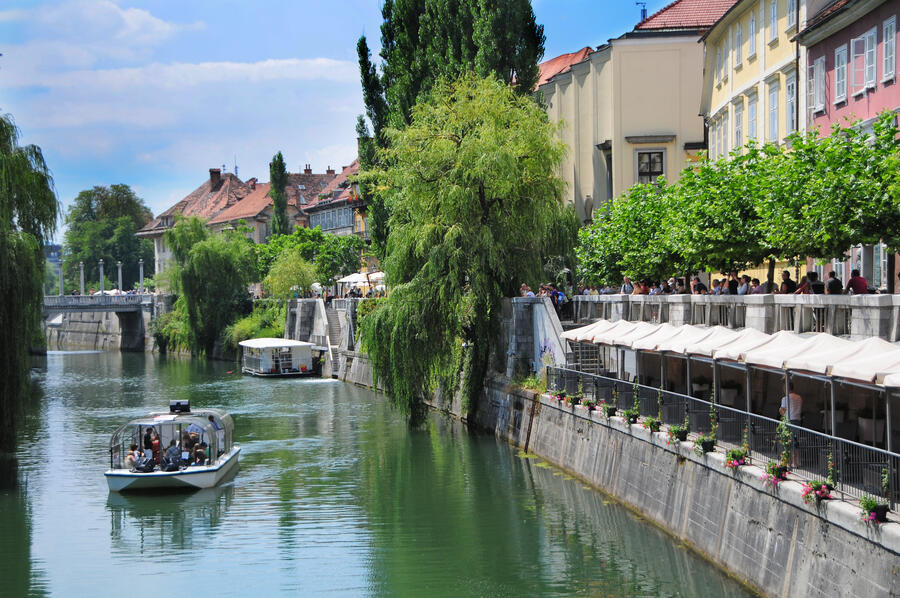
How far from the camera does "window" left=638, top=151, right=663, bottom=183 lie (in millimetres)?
45312

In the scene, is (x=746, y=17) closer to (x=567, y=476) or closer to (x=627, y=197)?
(x=627, y=197)

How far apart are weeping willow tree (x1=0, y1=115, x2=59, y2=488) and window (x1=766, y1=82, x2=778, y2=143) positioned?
68.6 feet

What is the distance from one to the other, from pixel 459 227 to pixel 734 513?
1787 cm

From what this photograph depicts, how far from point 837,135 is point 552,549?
929cm

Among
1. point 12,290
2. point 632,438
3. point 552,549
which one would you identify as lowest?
point 552,549

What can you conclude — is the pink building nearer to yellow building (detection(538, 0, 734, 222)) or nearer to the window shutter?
the window shutter

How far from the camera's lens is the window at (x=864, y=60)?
88.1 ft

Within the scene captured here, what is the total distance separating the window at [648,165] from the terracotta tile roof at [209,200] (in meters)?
88.6

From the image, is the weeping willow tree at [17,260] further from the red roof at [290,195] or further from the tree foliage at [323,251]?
the red roof at [290,195]

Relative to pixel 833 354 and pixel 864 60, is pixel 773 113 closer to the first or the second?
pixel 864 60

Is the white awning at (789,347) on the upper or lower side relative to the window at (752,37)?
lower

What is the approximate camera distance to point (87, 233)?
130 metres

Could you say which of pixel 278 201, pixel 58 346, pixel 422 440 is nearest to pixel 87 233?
pixel 58 346

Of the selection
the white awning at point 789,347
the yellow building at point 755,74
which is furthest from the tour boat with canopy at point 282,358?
the white awning at point 789,347
